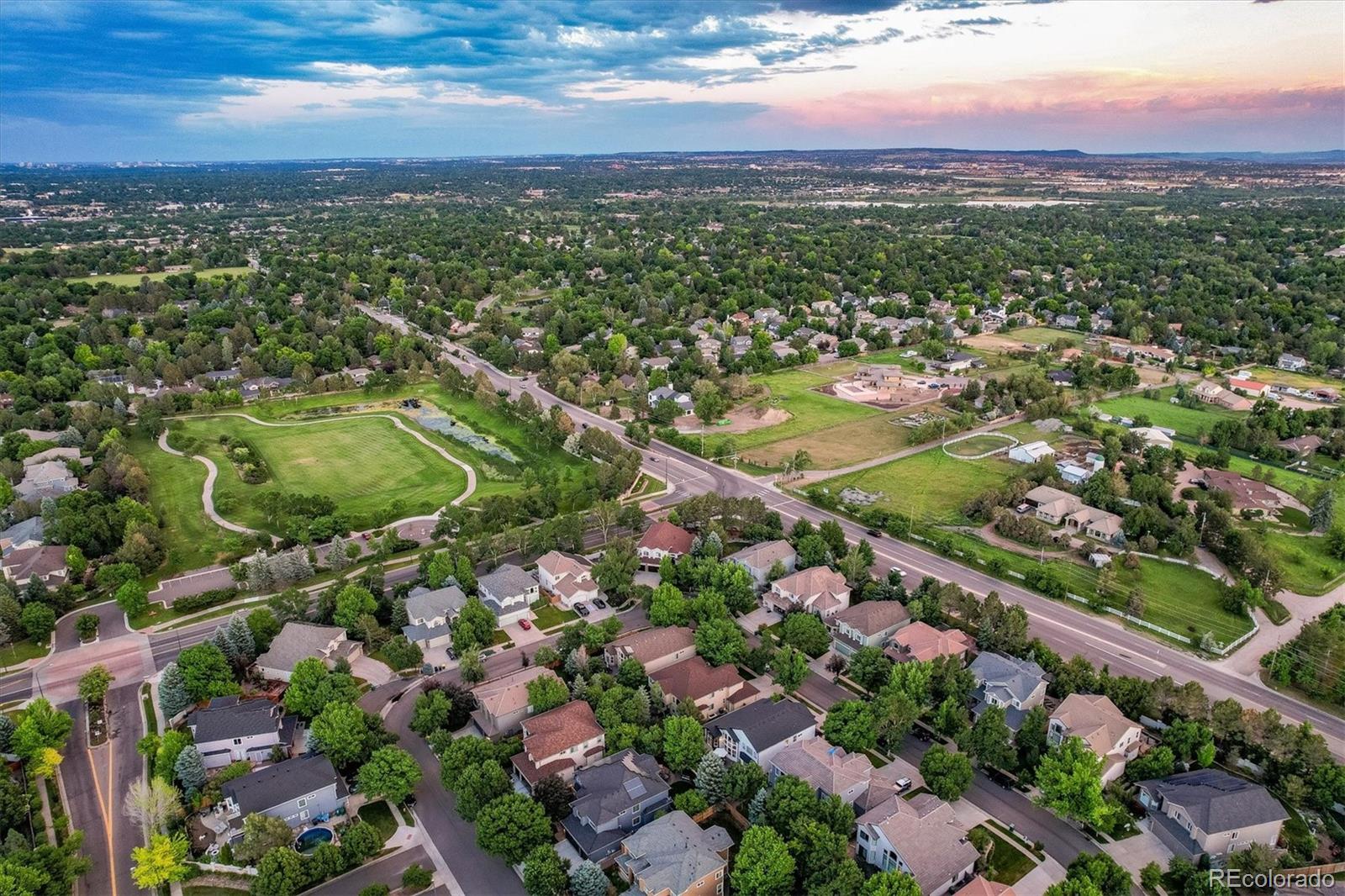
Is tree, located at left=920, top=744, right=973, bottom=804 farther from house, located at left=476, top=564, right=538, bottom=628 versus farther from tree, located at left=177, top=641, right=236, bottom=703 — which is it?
tree, located at left=177, top=641, right=236, bottom=703

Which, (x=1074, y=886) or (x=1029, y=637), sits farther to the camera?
(x=1029, y=637)

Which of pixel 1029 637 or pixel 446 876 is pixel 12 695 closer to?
pixel 446 876

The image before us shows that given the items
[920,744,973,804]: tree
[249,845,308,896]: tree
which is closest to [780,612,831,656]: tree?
[920,744,973,804]: tree

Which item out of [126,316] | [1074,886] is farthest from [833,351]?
[126,316]

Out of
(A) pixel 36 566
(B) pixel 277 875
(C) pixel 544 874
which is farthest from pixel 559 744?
(A) pixel 36 566

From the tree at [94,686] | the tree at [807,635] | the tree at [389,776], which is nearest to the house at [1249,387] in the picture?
the tree at [807,635]

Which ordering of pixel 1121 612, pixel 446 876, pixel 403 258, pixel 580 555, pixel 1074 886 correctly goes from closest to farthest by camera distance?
pixel 1074 886 < pixel 446 876 < pixel 1121 612 < pixel 580 555 < pixel 403 258
